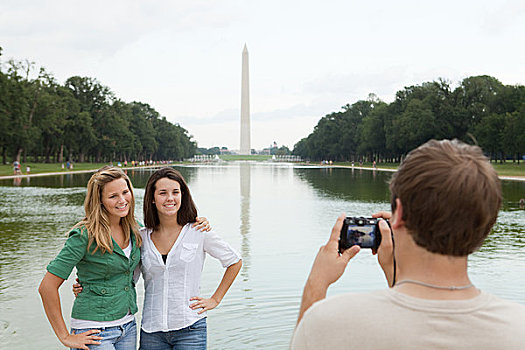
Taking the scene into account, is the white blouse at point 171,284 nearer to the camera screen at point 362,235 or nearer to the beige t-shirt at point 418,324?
the camera screen at point 362,235

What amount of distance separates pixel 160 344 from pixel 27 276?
637 cm

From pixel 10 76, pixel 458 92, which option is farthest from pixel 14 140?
pixel 458 92

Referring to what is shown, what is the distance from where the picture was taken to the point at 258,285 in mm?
8469

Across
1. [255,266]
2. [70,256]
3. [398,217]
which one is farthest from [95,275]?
[255,266]

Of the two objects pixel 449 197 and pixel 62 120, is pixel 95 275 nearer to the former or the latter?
pixel 449 197

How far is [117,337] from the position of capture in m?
3.22

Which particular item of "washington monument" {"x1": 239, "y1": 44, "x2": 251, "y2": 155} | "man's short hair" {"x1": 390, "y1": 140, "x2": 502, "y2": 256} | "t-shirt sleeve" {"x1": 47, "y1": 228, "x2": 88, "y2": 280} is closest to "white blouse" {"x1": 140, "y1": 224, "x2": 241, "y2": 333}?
"t-shirt sleeve" {"x1": 47, "y1": 228, "x2": 88, "y2": 280}

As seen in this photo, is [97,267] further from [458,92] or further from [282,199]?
[458,92]

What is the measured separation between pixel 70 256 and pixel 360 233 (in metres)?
1.89

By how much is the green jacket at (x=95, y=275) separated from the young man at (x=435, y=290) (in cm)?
193

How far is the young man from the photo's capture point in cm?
143

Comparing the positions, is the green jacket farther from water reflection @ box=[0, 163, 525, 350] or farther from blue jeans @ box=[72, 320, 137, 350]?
water reflection @ box=[0, 163, 525, 350]

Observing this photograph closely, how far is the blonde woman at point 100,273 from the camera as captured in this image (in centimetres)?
313

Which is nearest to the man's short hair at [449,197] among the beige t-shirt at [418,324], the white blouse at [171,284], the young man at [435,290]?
the young man at [435,290]
